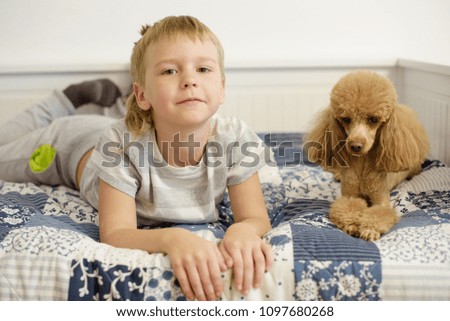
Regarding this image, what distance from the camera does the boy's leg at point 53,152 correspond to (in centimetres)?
170

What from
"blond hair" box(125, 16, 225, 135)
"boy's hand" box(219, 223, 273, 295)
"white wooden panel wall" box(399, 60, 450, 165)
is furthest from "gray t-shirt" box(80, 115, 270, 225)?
"white wooden panel wall" box(399, 60, 450, 165)

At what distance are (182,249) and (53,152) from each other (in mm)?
929

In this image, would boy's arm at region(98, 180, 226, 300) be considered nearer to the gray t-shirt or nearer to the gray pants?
the gray t-shirt

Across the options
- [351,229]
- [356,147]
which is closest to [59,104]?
[356,147]

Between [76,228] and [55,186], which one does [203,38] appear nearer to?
[76,228]

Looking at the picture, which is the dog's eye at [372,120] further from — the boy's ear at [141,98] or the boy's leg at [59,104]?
the boy's leg at [59,104]

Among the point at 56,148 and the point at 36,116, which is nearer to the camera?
the point at 56,148

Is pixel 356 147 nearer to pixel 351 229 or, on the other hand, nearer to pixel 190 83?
pixel 351 229

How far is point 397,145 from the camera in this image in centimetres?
133

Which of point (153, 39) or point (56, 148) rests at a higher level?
point (153, 39)

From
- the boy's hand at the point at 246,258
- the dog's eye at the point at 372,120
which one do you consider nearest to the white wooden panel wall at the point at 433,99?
the dog's eye at the point at 372,120

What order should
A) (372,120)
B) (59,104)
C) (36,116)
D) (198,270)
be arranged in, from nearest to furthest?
(198,270), (372,120), (36,116), (59,104)

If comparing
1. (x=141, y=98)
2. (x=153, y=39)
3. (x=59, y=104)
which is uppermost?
(x=153, y=39)

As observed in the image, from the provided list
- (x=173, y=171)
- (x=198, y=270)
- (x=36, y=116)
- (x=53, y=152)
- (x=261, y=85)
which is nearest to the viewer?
(x=198, y=270)
